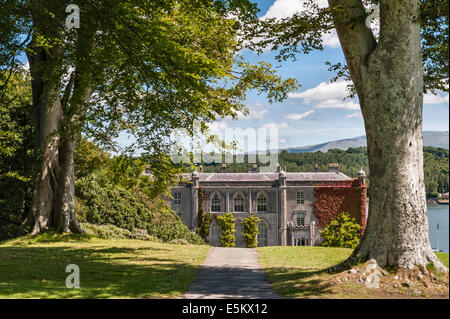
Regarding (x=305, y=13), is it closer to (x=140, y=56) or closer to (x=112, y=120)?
(x=140, y=56)

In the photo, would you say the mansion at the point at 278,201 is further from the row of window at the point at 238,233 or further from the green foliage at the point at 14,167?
the green foliage at the point at 14,167

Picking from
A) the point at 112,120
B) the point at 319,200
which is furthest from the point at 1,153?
the point at 319,200

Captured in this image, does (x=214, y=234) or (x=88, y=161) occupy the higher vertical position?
(x=88, y=161)

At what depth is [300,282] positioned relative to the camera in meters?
8.11

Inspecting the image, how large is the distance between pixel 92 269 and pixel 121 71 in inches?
235

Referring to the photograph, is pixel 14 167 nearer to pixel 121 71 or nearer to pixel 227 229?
pixel 121 71

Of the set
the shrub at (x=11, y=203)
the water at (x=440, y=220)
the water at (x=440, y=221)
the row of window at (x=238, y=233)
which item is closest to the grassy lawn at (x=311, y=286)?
the water at (x=440, y=221)

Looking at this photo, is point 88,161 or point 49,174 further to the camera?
point 88,161

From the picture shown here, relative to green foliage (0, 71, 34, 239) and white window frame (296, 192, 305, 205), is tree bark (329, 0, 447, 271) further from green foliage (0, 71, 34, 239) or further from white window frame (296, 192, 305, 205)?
white window frame (296, 192, 305, 205)

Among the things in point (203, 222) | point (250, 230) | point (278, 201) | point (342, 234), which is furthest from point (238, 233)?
point (342, 234)

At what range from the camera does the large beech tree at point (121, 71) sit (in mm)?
10906

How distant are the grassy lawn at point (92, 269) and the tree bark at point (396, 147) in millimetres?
4004

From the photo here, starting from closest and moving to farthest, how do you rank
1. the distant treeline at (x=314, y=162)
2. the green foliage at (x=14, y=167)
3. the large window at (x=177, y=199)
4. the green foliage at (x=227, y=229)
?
1. the green foliage at (x=14, y=167)
2. the green foliage at (x=227, y=229)
3. the large window at (x=177, y=199)
4. the distant treeline at (x=314, y=162)

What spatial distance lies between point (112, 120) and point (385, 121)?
8.90 m
